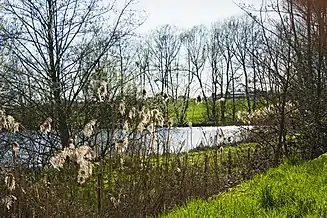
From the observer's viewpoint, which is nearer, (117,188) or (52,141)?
(117,188)

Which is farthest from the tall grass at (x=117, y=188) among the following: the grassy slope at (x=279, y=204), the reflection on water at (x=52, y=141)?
the grassy slope at (x=279, y=204)

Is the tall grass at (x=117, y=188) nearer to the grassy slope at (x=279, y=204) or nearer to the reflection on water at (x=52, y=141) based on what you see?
the reflection on water at (x=52, y=141)

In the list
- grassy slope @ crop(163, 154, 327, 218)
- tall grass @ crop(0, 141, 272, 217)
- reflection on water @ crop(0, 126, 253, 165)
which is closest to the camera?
grassy slope @ crop(163, 154, 327, 218)

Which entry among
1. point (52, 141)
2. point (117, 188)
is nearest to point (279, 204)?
point (117, 188)

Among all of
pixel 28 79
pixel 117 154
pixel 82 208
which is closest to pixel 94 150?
pixel 117 154

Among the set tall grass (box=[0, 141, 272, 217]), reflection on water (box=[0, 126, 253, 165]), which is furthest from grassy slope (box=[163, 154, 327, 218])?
reflection on water (box=[0, 126, 253, 165])

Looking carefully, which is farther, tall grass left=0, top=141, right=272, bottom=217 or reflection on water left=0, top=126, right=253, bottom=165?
reflection on water left=0, top=126, right=253, bottom=165

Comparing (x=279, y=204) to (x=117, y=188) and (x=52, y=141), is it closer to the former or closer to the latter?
(x=117, y=188)

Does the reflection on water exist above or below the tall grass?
above

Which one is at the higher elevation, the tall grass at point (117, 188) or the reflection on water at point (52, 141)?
the reflection on water at point (52, 141)

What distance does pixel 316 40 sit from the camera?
852 centimetres

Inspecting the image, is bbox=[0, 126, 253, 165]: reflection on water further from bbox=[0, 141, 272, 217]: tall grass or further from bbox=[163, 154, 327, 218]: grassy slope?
bbox=[163, 154, 327, 218]: grassy slope

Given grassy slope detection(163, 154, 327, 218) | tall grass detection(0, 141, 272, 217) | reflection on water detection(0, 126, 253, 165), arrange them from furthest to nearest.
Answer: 1. reflection on water detection(0, 126, 253, 165)
2. tall grass detection(0, 141, 272, 217)
3. grassy slope detection(163, 154, 327, 218)

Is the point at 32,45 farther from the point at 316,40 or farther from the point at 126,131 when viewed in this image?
the point at 316,40
